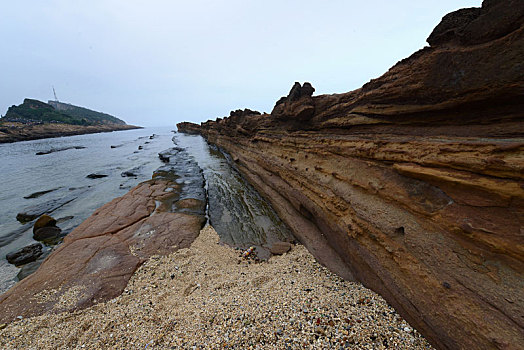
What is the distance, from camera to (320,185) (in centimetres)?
564

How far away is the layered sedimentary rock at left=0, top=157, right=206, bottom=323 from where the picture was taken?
350 centimetres

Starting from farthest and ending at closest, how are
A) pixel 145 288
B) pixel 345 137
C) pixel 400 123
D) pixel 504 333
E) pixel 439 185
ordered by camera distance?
1. pixel 345 137
2. pixel 400 123
3. pixel 145 288
4. pixel 439 185
5. pixel 504 333

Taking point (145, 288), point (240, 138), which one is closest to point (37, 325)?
point (145, 288)

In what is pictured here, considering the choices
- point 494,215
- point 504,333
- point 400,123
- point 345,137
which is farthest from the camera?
point 345,137

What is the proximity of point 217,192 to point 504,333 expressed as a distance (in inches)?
370

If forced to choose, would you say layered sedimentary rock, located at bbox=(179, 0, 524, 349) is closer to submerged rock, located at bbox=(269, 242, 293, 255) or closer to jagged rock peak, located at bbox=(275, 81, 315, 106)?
submerged rock, located at bbox=(269, 242, 293, 255)

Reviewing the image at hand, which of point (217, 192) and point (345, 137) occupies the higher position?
point (345, 137)

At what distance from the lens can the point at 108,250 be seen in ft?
16.0

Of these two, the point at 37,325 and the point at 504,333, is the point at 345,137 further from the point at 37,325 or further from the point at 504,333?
the point at 37,325

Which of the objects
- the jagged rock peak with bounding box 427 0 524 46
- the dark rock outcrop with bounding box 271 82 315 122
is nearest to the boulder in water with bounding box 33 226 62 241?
the dark rock outcrop with bounding box 271 82 315 122

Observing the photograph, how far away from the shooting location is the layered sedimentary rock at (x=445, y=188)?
7.07 feet

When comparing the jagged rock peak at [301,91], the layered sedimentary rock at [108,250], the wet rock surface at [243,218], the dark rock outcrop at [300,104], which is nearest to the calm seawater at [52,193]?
the layered sedimentary rock at [108,250]

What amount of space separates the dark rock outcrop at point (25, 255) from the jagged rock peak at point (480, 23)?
10897 millimetres

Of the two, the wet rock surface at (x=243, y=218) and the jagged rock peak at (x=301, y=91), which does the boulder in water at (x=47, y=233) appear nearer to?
the wet rock surface at (x=243, y=218)
